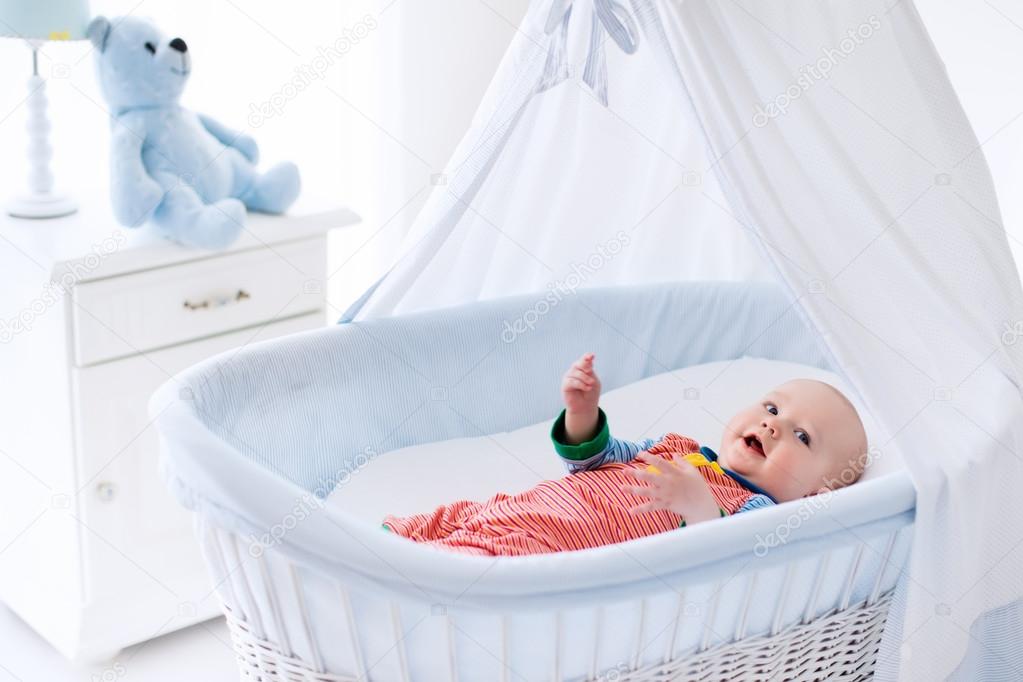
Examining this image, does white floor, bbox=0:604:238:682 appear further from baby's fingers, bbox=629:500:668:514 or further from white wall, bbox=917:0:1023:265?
white wall, bbox=917:0:1023:265

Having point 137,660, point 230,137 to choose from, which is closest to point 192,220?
point 230,137

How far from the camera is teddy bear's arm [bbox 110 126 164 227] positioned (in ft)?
7.01

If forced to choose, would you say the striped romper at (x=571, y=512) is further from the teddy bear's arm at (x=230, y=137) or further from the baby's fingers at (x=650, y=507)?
the teddy bear's arm at (x=230, y=137)

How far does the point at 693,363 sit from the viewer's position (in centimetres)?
227

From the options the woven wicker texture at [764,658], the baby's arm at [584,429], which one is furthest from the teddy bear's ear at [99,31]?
the woven wicker texture at [764,658]

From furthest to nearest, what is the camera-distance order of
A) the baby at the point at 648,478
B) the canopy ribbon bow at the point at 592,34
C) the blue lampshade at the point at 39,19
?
1. the blue lampshade at the point at 39,19
2. the canopy ribbon bow at the point at 592,34
3. the baby at the point at 648,478

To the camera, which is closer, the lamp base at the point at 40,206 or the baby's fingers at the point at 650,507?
the baby's fingers at the point at 650,507

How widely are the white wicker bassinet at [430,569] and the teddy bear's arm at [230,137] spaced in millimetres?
656

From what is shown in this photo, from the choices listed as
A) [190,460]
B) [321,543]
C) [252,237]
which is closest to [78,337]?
[252,237]

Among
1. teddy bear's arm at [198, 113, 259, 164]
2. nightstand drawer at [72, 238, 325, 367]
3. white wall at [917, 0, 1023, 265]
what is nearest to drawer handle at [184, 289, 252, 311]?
nightstand drawer at [72, 238, 325, 367]

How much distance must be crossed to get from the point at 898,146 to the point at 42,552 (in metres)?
1.58

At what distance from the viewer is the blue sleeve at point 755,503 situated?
1709 millimetres

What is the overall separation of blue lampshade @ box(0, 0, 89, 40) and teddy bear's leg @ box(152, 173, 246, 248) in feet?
0.95

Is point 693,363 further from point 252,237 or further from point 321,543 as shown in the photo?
point 321,543
